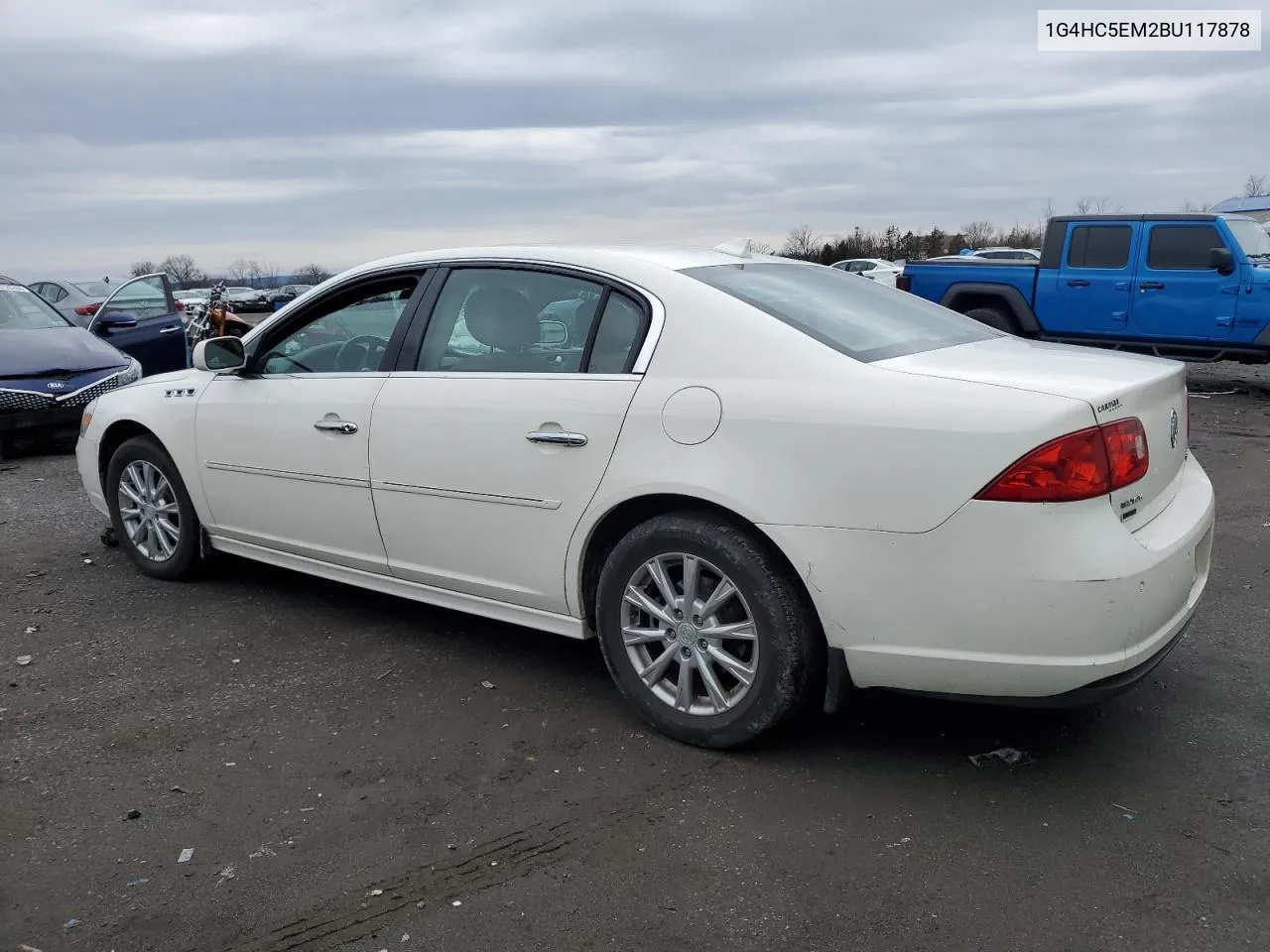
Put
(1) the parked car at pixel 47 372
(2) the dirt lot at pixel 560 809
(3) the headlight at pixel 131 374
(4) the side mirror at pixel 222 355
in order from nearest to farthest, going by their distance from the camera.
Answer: (2) the dirt lot at pixel 560 809, (4) the side mirror at pixel 222 355, (1) the parked car at pixel 47 372, (3) the headlight at pixel 131 374

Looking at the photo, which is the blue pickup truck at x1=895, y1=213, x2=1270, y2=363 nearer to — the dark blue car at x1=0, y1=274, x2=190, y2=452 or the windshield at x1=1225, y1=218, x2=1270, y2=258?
the windshield at x1=1225, y1=218, x2=1270, y2=258

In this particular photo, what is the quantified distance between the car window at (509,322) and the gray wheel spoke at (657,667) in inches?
39.1

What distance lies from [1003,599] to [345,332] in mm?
2881

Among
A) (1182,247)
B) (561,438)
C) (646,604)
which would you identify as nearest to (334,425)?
(561,438)

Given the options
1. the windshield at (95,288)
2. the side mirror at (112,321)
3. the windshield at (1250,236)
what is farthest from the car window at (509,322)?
the windshield at (95,288)

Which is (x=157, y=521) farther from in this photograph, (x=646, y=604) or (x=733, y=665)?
(x=733, y=665)

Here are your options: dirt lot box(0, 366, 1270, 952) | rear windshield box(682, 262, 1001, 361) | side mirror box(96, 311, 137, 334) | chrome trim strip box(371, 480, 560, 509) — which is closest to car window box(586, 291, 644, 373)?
rear windshield box(682, 262, 1001, 361)

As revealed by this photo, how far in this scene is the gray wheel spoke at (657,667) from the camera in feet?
11.4

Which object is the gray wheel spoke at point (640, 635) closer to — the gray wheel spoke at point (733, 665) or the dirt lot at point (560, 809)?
the gray wheel spoke at point (733, 665)

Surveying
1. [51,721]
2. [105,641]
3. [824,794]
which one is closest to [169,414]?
[105,641]

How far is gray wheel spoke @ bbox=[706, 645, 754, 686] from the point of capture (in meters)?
3.31

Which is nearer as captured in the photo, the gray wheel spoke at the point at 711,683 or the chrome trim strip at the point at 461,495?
the gray wheel spoke at the point at 711,683

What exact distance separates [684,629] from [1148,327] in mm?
10807

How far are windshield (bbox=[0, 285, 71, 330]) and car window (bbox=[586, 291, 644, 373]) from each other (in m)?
8.76
